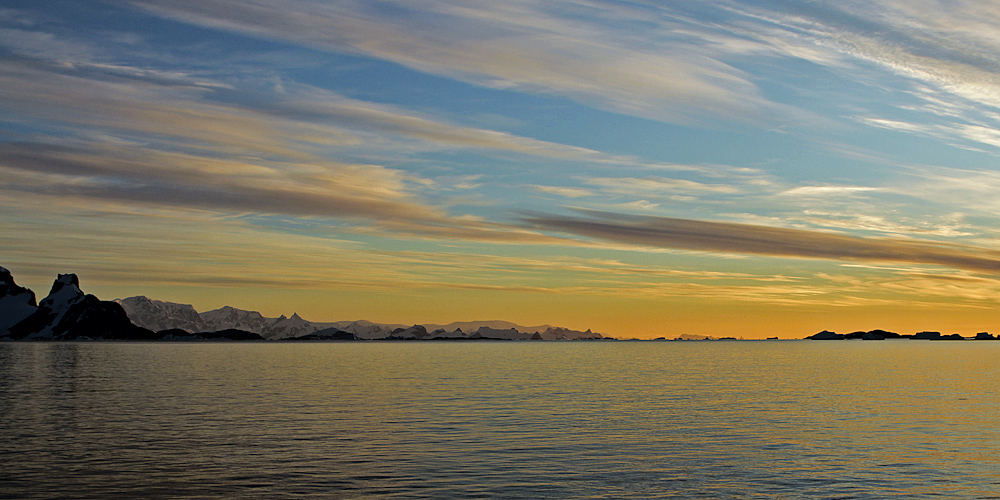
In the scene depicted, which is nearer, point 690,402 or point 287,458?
point 287,458

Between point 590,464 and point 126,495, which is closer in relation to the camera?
point 126,495

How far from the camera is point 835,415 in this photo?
5797 cm

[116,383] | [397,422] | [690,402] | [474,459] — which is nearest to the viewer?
[474,459]

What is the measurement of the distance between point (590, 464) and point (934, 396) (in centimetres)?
5623

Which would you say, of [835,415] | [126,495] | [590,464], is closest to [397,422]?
[590,464]

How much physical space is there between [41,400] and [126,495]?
48906 mm

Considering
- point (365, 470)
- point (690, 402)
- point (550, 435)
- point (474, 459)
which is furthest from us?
point (690, 402)

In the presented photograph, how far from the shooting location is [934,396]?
75.8 meters

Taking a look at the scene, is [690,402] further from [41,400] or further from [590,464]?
[41,400]

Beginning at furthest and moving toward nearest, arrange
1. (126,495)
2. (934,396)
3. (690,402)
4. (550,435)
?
(934,396) → (690,402) → (550,435) → (126,495)

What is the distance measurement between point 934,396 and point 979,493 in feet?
168

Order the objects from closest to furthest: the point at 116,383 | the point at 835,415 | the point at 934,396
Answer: the point at 835,415 < the point at 934,396 < the point at 116,383

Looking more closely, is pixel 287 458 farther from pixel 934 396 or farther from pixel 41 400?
pixel 934 396

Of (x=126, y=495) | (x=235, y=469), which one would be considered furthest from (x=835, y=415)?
(x=126, y=495)
